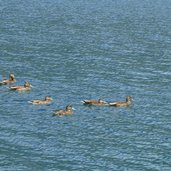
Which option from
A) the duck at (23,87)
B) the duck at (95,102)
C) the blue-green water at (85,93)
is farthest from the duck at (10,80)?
the duck at (95,102)

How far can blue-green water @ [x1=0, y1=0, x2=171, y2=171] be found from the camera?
201 ft

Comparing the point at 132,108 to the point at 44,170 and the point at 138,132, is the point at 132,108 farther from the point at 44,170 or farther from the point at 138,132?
the point at 44,170

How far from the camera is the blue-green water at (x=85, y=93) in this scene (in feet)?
201

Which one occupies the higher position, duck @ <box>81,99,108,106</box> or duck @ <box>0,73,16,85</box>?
duck @ <box>0,73,16,85</box>

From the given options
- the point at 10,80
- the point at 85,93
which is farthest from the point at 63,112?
the point at 10,80

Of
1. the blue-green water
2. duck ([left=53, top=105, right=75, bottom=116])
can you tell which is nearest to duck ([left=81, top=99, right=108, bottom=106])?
the blue-green water

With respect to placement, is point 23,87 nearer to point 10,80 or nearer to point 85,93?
point 10,80

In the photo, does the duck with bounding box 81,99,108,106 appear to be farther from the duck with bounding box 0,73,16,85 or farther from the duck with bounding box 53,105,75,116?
the duck with bounding box 0,73,16,85

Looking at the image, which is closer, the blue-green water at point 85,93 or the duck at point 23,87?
the blue-green water at point 85,93

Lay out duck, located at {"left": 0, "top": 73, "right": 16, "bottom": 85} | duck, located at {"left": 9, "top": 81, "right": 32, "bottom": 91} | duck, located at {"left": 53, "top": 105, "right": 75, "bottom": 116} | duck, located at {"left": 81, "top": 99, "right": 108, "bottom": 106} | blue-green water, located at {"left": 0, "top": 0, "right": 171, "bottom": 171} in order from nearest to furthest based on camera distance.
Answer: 1. blue-green water, located at {"left": 0, "top": 0, "right": 171, "bottom": 171}
2. duck, located at {"left": 53, "top": 105, "right": 75, "bottom": 116}
3. duck, located at {"left": 81, "top": 99, "right": 108, "bottom": 106}
4. duck, located at {"left": 9, "top": 81, "right": 32, "bottom": 91}
5. duck, located at {"left": 0, "top": 73, "right": 16, "bottom": 85}

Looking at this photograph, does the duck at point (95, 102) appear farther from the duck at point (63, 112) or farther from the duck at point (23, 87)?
the duck at point (23, 87)

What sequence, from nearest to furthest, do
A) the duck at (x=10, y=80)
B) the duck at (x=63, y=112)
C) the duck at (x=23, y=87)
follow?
the duck at (x=63, y=112), the duck at (x=23, y=87), the duck at (x=10, y=80)

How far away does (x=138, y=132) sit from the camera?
6906 centimetres

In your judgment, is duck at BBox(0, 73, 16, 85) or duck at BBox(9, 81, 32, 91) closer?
duck at BBox(9, 81, 32, 91)
